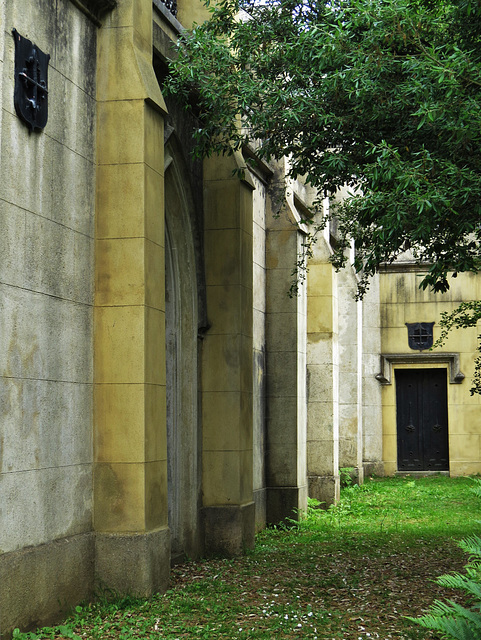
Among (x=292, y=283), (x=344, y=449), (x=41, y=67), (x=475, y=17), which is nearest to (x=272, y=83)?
(x=475, y=17)

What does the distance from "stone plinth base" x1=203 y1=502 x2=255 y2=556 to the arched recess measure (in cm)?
23

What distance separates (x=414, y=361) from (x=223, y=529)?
47.8 ft

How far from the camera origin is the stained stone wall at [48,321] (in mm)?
6551

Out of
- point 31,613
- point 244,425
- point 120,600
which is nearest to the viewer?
point 31,613

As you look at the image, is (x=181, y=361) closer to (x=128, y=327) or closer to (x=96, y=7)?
(x=128, y=327)

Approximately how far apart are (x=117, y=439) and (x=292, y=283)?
759cm

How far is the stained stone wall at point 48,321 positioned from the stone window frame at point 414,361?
1774 cm

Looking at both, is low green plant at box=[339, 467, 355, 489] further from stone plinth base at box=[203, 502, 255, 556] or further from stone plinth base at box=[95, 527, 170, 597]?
stone plinth base at box=[95, 527, 170, 597]

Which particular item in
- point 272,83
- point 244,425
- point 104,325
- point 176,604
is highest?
point 272,83

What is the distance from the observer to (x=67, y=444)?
752cm

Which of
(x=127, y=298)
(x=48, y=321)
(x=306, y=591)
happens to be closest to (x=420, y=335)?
(x=306, y=591)

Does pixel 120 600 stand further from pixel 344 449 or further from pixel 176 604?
pixel 344 449

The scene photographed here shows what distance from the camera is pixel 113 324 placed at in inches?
320

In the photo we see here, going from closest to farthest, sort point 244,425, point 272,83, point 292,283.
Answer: point 272,83, point 244,425, point 292,283
